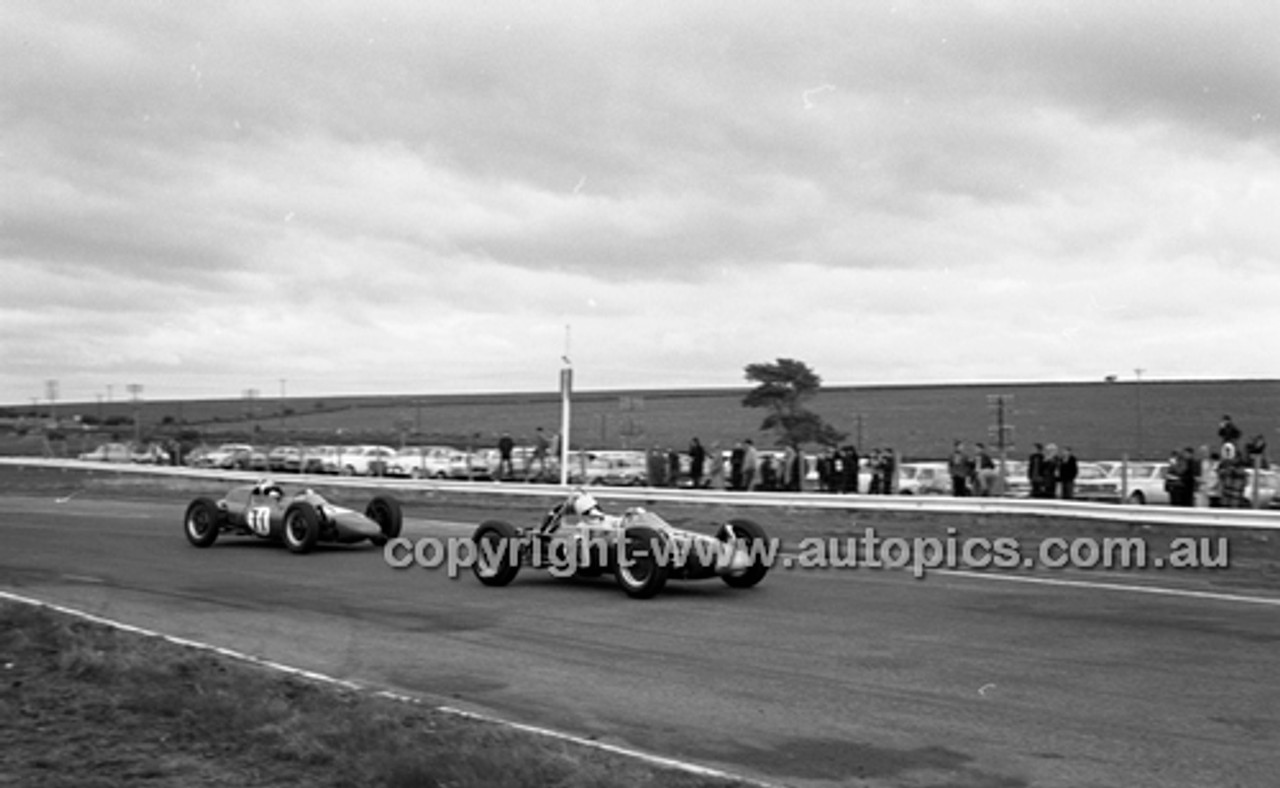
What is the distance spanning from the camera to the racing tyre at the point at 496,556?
44.7 ft

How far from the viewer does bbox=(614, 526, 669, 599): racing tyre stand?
1238 cm

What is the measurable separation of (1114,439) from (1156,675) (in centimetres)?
4838

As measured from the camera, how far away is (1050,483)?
24625mm

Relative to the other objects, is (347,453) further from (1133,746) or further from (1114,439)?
(1133,746)

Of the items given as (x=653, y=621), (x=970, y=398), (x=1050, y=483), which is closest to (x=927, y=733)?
(x=653, y=621)

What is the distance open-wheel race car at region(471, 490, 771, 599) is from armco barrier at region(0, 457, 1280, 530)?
26.8ft

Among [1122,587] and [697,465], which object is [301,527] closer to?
[1122,587]

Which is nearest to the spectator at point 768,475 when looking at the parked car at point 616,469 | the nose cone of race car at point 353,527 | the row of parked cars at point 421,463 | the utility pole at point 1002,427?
the utility pole at point 1002,427

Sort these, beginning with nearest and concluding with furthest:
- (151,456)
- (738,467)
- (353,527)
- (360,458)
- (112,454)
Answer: (353,527), (738,467), (360,458), (112,454), (151,456)

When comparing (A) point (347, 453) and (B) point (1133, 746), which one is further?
(A) point (347, 453)

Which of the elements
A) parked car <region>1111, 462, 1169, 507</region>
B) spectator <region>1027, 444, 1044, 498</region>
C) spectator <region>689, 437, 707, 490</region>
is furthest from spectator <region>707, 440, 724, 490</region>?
parked car <region>1111, 462, 1169, 507</region>

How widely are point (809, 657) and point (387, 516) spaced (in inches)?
395

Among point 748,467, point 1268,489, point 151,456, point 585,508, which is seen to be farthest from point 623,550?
point 151,456

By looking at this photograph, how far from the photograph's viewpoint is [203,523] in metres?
18.2
